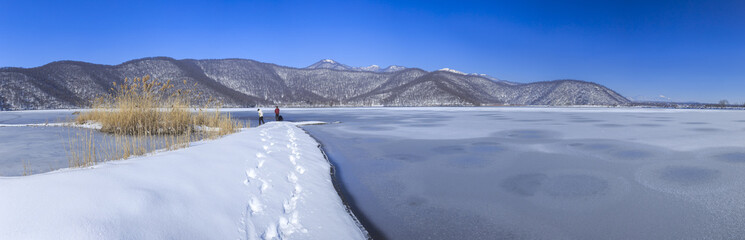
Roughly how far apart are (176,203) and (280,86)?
14101 centimetres

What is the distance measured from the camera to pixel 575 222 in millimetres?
3477

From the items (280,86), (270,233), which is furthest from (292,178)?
(280,86)

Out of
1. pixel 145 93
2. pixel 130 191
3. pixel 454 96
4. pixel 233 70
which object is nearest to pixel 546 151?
pixel 130 191

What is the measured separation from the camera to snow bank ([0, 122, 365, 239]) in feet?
6.09

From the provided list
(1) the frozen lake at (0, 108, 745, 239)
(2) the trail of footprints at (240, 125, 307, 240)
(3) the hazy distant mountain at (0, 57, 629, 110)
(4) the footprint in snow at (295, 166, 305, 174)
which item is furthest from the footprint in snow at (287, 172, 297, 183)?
(3) the hazy distant mountain at (0, 57, 629, 110)

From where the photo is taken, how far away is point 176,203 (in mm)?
2562

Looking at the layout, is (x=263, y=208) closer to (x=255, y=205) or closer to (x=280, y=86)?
(x=255, y=205)

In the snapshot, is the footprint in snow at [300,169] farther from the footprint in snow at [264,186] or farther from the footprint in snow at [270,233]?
the footprint in snow at [270,233]

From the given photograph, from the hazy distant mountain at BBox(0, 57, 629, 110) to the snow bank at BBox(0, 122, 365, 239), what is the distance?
86789mm

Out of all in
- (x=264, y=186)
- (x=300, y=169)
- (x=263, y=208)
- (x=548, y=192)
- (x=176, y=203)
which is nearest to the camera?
(x=176, y=203)

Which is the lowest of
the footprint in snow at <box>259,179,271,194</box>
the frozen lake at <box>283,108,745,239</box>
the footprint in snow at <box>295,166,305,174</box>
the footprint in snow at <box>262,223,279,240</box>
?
the frozen lake at <box>283,108,745,239</box>

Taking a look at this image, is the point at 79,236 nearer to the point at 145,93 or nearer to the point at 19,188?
the point at 19,188

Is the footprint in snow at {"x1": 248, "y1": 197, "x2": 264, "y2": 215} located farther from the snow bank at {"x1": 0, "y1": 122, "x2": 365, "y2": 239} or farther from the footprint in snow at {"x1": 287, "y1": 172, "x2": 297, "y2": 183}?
the footprint in snow at {"x1": 287, "y1": 172, "x2": 297, "y2": 183}

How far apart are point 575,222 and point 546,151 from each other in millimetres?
4986
